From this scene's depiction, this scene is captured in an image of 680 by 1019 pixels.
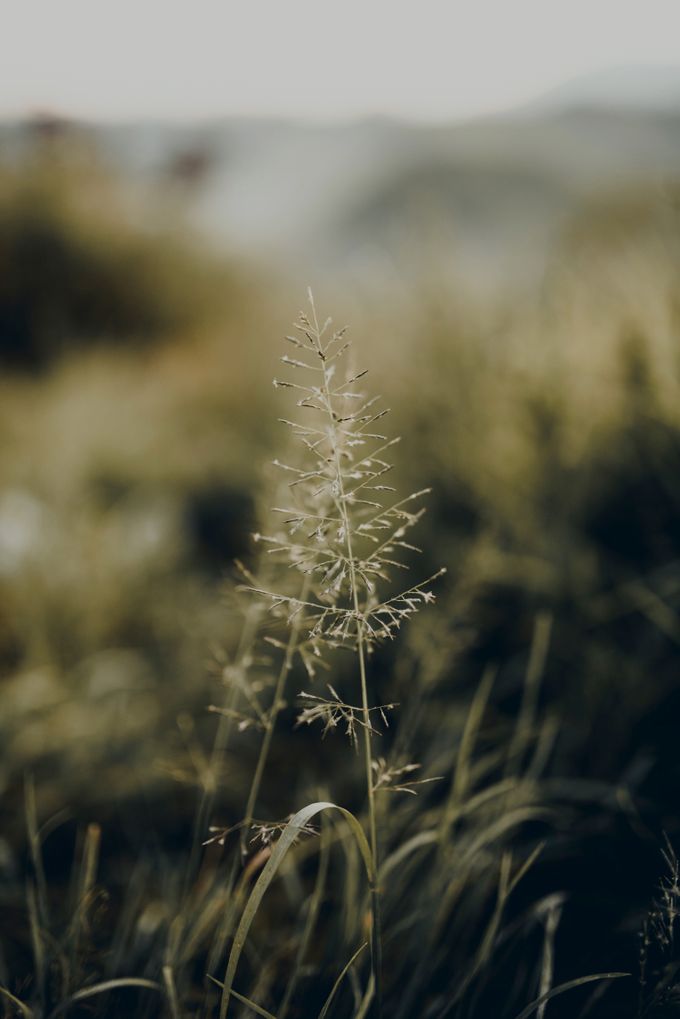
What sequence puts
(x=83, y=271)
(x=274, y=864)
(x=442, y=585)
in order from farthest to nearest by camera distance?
(x=83, y=271)
(x=442, y=585)
(x=274, y=864)

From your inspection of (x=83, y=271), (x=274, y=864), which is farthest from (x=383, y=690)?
(x=83, y=271)

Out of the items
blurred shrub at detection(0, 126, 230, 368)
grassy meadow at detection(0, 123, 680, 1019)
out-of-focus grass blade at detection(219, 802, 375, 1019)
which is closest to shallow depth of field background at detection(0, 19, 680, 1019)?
grassy meadow at detection(0, 123, 680, 1019)

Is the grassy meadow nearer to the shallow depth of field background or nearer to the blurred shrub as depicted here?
the shallow depth of field background

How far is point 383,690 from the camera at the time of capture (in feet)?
4.38

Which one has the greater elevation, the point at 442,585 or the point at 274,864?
the point at 274,864

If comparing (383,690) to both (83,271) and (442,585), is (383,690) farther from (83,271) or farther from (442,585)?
(83,271)

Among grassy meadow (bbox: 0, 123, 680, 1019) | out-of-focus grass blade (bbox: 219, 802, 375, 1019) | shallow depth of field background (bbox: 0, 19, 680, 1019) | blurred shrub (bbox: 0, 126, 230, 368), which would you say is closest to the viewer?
out-of-focus grass blade (bbox: 219, 802, 375, 1019)

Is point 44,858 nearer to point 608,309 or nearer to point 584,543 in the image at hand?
point 584,543

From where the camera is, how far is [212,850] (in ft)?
3.56

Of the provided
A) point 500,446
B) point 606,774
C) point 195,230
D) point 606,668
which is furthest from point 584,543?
point 195,230

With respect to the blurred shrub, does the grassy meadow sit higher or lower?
lower

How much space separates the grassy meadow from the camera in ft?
2.16

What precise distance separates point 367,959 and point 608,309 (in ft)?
4.80

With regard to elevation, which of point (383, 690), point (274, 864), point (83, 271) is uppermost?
point (83, 271)
